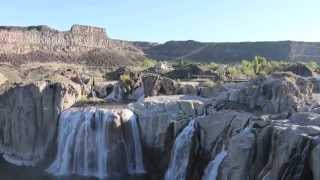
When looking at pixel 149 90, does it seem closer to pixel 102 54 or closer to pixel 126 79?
pixel 126 79

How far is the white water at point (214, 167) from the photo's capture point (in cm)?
3275

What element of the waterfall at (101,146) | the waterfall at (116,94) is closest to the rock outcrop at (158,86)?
the waterfall at (116,94)

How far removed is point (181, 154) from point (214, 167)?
5024mm

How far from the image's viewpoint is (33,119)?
47.4 meters

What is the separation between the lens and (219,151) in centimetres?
3428

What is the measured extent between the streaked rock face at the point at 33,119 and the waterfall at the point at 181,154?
1217 centimetres

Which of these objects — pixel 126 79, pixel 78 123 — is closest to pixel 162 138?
pixel 78 123

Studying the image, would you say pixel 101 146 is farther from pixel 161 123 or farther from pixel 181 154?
pixel 181 154

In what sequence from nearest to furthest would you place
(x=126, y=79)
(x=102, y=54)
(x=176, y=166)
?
(x=176, y=166)
(x=126, y=79)
(x=102, y=54)

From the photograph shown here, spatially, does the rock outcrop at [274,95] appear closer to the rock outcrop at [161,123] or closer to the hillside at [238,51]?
the rock outcrop at [161,123]

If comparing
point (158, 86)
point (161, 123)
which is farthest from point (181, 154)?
point (158, 86)

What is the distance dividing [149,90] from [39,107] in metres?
10.1

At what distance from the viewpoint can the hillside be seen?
448 ft

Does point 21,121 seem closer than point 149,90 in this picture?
Yes
